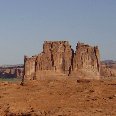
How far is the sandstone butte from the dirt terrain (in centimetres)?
4364

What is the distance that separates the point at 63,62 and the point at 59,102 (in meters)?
57.4

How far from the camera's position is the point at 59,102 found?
934 inches

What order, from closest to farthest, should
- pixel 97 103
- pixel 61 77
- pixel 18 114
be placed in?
pixel 18 114
pixel 97 103
pixel 61 77

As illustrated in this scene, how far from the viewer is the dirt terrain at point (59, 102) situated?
18.6 m

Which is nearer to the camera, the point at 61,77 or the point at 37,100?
the point at 37,100

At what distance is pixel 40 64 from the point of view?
79.2 meters

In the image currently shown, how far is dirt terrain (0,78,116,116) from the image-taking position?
18578 millimetres

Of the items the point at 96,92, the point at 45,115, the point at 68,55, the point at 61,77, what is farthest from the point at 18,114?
the point at 68,55

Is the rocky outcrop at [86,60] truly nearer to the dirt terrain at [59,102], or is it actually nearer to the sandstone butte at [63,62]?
the sandstone butte at [63,62]

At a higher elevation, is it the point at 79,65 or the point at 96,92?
the point at 79,65

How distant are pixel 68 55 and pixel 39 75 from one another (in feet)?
28.7

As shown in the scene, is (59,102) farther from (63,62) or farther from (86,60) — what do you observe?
(86,60)

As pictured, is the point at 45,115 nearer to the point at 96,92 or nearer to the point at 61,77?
the point at 96,92

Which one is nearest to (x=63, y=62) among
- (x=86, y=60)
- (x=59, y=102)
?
(x=86, y=60)
